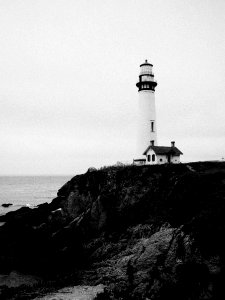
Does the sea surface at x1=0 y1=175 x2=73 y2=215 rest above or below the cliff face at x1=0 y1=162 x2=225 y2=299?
below

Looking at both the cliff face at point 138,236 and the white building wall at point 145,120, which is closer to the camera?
the cliff face at point 138,236

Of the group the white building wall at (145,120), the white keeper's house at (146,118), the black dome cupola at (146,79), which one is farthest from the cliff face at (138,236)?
the black dome cupola at (146,79)

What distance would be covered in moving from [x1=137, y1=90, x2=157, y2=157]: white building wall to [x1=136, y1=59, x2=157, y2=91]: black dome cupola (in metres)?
0.54

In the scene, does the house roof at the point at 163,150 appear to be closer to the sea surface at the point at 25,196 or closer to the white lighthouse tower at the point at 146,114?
the white lighthouse tower at the point at 146,114

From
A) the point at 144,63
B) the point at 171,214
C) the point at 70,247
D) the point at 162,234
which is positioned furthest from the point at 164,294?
the point at 144,63

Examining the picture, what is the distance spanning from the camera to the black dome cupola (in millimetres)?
32750

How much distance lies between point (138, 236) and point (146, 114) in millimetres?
16568

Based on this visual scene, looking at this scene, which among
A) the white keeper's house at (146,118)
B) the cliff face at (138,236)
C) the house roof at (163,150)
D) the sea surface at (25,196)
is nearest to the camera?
the cliff face at (138,236)

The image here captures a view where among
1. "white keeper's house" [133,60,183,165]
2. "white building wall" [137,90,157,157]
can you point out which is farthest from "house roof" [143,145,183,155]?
"white building wall" [137,90,157,157]

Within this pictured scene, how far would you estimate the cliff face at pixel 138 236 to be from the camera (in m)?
12.2

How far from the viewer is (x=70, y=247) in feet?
65.1

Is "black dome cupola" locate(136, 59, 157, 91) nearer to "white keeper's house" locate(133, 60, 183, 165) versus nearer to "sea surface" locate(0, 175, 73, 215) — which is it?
"white keeper's house" locate(133, 60, 183, 165)

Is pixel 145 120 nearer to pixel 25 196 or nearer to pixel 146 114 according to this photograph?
pixel 146 114

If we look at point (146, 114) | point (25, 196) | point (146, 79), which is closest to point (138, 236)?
point (146, 114)
